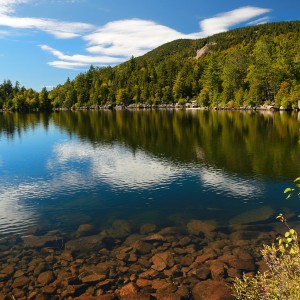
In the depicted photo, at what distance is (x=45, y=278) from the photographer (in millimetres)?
16312

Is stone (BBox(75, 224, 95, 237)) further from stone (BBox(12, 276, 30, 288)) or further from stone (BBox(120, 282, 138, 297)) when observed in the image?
stone (BBox(120, 282, 138, 297))

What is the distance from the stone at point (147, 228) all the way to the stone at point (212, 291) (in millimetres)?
6852

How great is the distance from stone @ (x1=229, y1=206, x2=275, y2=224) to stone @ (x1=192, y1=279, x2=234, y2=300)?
323 inches

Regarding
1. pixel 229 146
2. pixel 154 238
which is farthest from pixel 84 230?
pixel 229 146

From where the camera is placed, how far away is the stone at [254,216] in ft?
75.9

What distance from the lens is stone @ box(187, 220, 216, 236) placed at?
21.5 meters

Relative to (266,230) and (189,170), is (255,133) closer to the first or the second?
(189,170)

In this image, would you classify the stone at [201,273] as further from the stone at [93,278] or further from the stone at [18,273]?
the stone at [18,273]

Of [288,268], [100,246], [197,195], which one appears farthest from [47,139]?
[288,268]

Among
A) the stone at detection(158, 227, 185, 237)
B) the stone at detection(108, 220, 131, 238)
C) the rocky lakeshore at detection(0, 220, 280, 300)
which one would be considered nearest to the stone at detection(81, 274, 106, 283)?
the rocky lakeshore at detection(0, 220, 280, 300)

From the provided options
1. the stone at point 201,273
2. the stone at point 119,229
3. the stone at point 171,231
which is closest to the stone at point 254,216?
the stone at point 171,231

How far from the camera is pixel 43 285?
15.8 metres

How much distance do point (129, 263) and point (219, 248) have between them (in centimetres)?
543

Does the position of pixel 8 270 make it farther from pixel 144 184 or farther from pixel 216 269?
pixel 144 184
